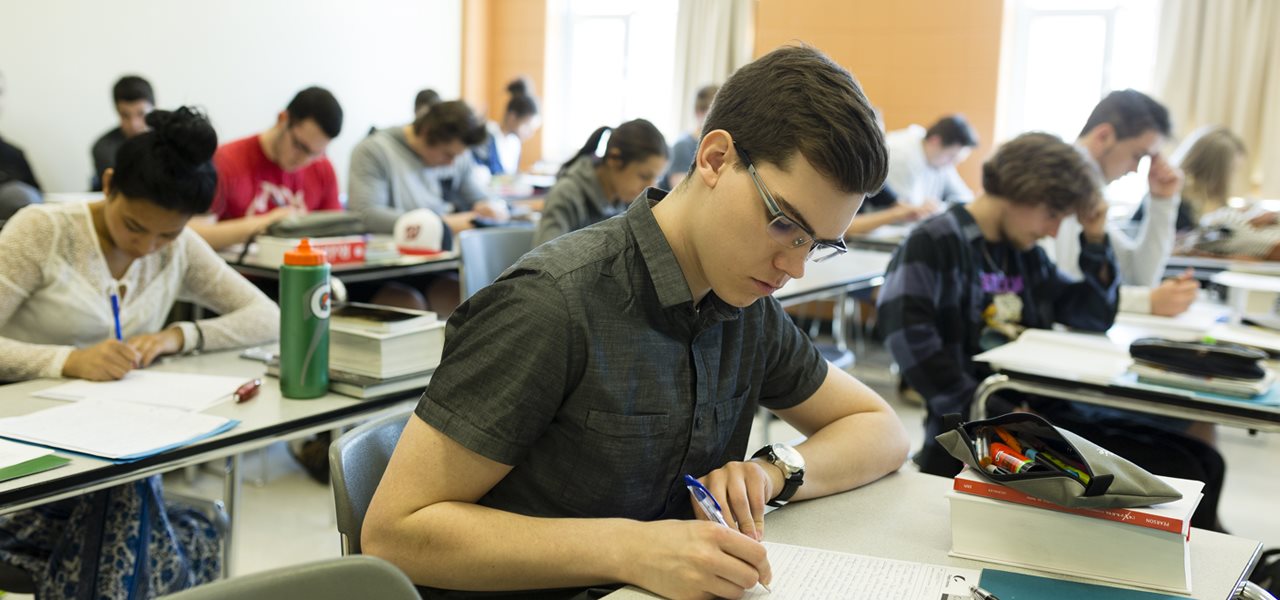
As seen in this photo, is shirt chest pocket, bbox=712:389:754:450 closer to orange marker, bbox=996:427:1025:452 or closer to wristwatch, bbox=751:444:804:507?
wristwatch, bbox=751:444:804:507

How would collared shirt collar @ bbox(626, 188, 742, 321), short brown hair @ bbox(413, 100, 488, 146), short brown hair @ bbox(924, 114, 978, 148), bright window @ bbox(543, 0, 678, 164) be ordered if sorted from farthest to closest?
bright window @ bbox(543, 0, 678, 164)
short brown hair @ bbox(924, 114, 978, 148)
short brown hair @ bbox(413, 100, 488, 146)
collared shirt collar @ bbox(626, 188, 742, 321)

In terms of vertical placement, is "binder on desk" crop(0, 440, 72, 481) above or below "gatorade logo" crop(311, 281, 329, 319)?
below

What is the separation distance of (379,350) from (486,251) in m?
1.17

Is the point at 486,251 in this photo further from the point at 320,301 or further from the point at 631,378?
the point at 631,378

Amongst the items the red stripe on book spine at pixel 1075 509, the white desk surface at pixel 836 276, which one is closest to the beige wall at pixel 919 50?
the white desk surface at pixel 836 276

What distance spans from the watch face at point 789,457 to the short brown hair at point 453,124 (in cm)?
284

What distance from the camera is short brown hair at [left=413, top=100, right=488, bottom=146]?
382cm

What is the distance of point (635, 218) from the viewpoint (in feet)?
3.65

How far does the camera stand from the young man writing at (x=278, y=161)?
11.2ft

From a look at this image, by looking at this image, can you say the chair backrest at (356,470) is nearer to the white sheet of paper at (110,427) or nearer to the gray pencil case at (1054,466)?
the white sheet of paper at (110,427)

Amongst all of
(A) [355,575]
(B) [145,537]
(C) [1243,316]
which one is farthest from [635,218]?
(C) [1243,316]

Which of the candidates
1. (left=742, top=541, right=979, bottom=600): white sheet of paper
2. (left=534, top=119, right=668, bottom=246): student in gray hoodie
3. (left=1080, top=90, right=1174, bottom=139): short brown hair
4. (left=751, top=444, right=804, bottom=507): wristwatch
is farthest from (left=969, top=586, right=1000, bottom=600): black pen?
(left=1080, top=90, right=1174, bottom=139): short brown hair

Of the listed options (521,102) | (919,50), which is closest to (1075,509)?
(919,50)

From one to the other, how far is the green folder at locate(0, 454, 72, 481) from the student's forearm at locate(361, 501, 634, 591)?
1.88 feet
